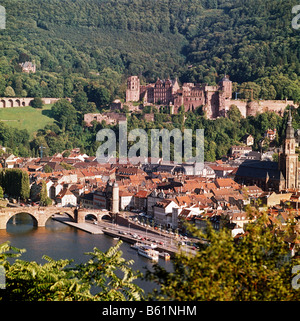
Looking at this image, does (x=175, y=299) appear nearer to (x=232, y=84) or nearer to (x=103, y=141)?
(x=103, y=141)

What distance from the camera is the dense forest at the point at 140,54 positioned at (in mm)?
45344

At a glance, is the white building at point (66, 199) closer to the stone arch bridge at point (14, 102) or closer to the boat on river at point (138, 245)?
the boat on river at point (138, 245)

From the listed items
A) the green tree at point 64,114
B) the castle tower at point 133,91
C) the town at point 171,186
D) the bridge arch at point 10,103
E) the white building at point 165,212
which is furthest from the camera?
the castle tower at point 133,91

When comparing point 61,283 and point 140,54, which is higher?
point 140,54

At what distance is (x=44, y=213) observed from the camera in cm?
2595

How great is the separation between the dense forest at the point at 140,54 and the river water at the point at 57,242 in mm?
17693

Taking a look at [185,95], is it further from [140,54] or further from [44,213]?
[140,54]

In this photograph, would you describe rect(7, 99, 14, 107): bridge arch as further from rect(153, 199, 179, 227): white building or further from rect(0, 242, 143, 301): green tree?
rect(0, 242, 143, 301): green tree

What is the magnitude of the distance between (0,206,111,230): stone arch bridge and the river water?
291mm

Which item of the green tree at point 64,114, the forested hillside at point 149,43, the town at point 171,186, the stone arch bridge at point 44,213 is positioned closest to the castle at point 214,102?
the forested hillside at point 149,43

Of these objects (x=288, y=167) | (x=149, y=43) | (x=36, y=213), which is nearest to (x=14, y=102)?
(x=288, y=167)

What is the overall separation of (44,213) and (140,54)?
173 ft

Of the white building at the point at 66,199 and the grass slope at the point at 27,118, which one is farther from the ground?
the grass slope at the point at 27,118
